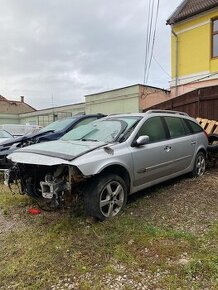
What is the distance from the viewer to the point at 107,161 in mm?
4555

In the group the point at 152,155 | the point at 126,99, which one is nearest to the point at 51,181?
the point at 152,155

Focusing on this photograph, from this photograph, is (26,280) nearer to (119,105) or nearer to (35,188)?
(35,188)

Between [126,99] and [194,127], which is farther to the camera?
[126,99]

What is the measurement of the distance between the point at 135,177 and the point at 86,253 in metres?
1.78

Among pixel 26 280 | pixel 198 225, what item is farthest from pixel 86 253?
pixel 198 225

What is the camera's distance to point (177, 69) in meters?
16.4

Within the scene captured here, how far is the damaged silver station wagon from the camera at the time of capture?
14.2 feet

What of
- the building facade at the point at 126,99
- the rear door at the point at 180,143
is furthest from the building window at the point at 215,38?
the rear door at the point at 180,143

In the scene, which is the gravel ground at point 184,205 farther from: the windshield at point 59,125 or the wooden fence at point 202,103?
the wooden fence at point 202,103

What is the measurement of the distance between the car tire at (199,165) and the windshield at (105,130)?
7.01 feet

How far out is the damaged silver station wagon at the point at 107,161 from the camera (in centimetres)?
434

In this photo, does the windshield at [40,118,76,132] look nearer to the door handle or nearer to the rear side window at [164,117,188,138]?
the rear side window at [164,117,188,138]

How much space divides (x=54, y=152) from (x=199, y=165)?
3896 mm

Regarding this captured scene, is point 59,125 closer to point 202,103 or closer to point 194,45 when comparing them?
point 202,103
